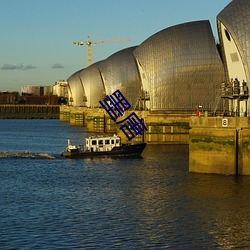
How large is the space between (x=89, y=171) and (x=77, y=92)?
113m

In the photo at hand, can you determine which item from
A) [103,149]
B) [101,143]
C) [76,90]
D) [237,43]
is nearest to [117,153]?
[103,149]

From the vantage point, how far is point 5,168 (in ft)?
184

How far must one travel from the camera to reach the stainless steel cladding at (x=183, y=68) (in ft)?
263

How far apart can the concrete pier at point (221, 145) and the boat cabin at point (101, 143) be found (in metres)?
17.4

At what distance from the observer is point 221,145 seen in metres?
46.5

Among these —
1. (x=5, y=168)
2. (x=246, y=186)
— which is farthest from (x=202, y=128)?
(x=5, y=168)

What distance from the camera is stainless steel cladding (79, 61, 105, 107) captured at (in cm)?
13862

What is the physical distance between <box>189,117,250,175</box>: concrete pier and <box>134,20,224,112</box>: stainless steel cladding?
32840mm

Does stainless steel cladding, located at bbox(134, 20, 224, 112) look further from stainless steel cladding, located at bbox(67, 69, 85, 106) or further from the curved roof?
stainless steel cladding, located at bbox(67, 69, 85, 106)

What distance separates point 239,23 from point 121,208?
80.7 ft

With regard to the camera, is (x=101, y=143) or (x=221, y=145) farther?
(x=101, y=143)

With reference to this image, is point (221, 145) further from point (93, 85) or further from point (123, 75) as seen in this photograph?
point (93, 85)

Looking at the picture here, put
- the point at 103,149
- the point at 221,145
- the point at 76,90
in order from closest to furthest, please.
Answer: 1. the point at 221,145
2. the point at 103,149
3. the point at 76,90

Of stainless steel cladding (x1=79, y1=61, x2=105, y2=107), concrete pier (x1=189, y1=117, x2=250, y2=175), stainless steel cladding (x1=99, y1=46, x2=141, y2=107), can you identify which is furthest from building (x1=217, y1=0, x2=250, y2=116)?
stainless steel cladding (x1=79, y1=61, x2=105, y2=107)
